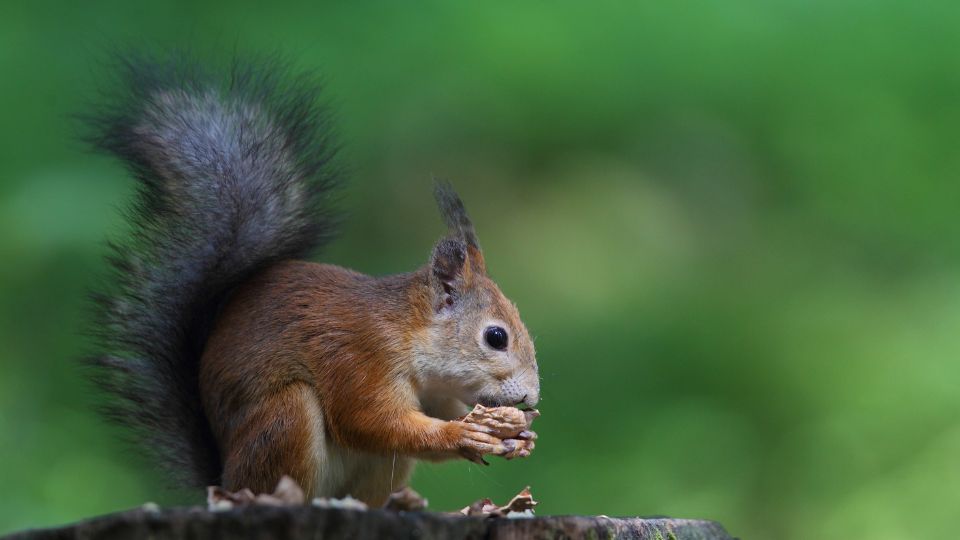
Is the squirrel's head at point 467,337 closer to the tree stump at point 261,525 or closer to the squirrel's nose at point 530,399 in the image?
the squirrel's nose at point 530,399

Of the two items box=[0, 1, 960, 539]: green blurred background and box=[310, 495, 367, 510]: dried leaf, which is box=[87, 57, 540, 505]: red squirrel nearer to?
box=[310, 495, 367, 510]: dried leaf

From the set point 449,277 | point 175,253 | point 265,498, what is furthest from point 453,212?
point 265,498

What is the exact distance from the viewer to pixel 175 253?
7.70 feet

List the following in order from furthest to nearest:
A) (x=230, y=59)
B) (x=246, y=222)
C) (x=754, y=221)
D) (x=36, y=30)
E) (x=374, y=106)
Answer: (x=754, y=221) → (x=374, y=106) → (x=36, y=30) → (x=230, y=59) → (x=246, y=222)

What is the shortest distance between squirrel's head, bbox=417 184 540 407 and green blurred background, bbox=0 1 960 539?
983mm

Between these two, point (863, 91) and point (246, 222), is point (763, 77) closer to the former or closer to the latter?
point (863, 91)

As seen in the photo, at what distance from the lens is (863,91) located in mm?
3801

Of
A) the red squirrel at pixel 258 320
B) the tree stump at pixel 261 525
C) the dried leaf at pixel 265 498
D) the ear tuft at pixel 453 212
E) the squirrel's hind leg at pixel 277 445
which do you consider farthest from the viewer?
the ear tuft at pixel 453 212

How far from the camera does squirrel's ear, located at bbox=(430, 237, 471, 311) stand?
93.6 inches

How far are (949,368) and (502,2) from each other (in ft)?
5.66

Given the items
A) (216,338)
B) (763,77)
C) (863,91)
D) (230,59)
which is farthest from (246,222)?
(863,91)

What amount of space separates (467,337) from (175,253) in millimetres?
600

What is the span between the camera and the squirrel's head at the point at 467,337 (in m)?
2.31

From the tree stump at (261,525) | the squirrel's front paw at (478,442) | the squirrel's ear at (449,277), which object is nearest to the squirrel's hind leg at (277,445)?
the squirrel's front paw at (478,442)
